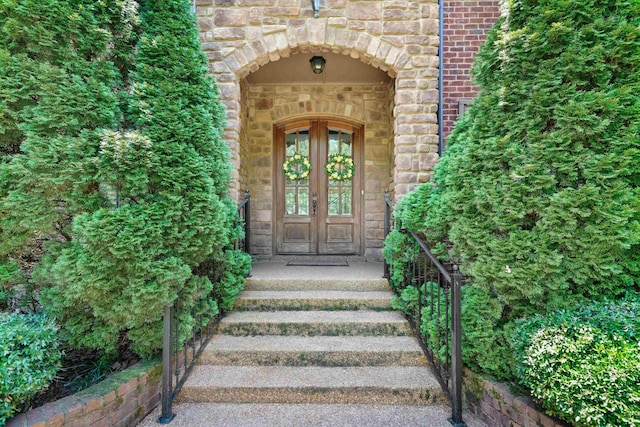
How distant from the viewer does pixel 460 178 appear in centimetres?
230

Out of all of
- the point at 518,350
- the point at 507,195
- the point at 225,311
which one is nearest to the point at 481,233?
the point at 507,195

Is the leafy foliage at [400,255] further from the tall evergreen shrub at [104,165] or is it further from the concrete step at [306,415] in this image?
the tall evergreen shrub at [104,165]

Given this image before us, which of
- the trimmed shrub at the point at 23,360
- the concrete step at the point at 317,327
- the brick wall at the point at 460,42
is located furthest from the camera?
the brick wall at the point at 460,42

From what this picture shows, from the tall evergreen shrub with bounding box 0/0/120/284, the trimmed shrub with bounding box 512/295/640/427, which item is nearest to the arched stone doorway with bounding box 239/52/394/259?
the tall evergreen shrub with bounding box 0/0/120/284

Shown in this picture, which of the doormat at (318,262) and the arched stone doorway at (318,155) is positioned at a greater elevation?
the arched stone doorway at (318,155)

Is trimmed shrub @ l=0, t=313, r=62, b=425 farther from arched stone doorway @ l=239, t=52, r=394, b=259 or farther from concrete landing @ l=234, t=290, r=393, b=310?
arched stone doorway @ l=239, t=52, r=394, b=259

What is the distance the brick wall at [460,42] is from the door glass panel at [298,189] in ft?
7.38

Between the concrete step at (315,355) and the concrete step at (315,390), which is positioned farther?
the concrete step at (315,355)

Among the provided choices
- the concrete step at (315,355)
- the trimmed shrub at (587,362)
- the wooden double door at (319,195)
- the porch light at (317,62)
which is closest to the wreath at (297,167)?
the wooden double door at (319,195)

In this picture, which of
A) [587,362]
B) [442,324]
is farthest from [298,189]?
[587,362]

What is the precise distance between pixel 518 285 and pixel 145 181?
2.43 m

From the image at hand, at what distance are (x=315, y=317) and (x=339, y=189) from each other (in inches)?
108

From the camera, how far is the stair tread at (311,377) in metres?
2.20

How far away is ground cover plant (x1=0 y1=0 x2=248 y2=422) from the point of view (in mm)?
1896
